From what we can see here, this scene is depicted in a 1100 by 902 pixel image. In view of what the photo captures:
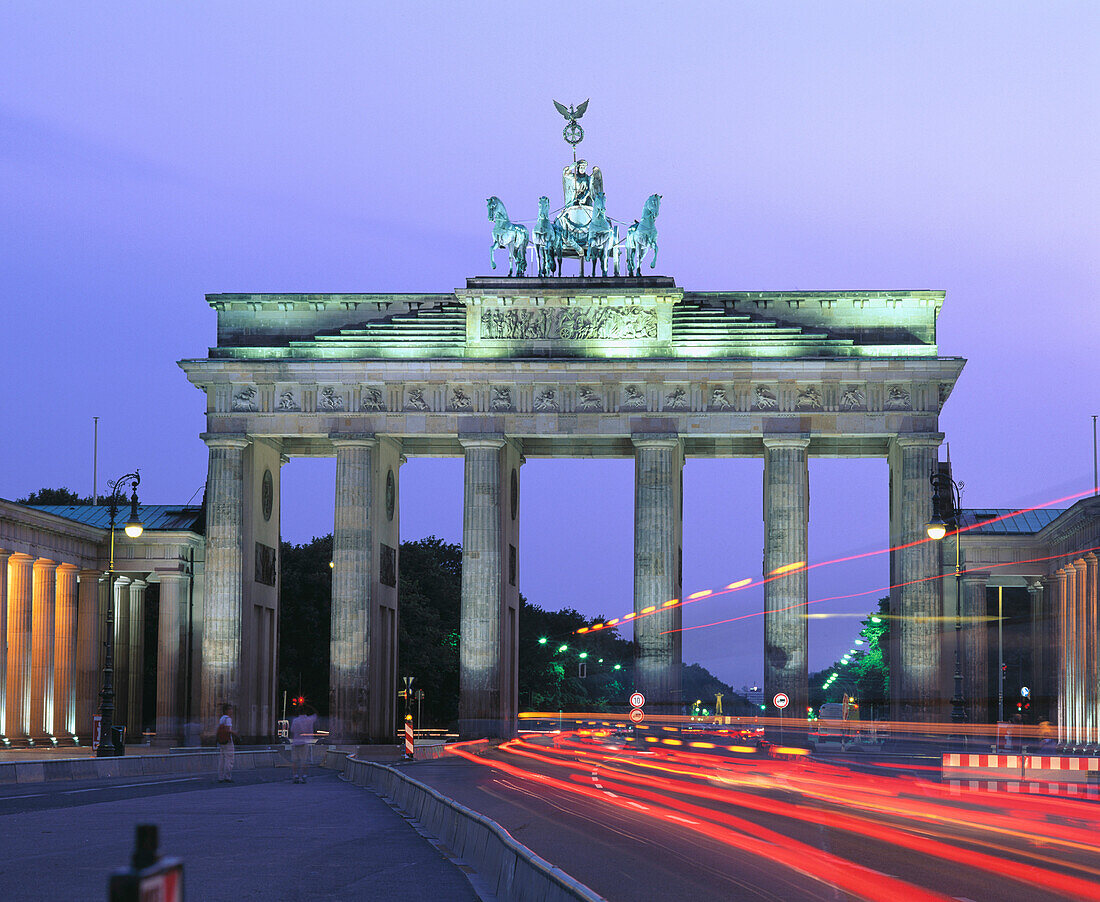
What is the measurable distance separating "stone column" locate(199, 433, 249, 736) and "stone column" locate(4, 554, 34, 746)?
859 centimetres

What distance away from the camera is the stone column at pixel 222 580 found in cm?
7362

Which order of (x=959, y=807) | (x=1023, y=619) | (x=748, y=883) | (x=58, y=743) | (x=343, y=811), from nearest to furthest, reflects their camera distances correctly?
(x=748, y=883), (x=959, y=807), (x=343, y=811), (x=58, y=743), (x=1023, y=619)

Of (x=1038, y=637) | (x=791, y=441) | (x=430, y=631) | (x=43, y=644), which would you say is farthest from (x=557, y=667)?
(x=43, y=644)

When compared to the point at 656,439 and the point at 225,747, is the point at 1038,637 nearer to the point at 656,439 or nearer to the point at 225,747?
the point at 656,439

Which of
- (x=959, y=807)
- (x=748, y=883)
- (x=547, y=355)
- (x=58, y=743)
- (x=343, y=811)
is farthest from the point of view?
(x=547, y=355)

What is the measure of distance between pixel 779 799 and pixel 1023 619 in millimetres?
91578

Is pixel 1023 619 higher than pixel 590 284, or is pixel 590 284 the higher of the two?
pixel 590 284

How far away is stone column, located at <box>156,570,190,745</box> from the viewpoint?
76125 mm

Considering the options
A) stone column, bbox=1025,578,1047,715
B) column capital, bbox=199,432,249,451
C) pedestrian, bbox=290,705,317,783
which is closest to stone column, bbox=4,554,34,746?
column capital, bbox=199,432,249,451

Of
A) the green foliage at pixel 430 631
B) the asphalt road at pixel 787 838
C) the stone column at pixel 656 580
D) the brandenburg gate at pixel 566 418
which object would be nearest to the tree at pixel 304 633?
the green foliage at pixel 430 631

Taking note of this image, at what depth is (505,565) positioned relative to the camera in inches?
3063

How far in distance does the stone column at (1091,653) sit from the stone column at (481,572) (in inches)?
996

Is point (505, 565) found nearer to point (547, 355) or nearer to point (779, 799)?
point (547, 355)

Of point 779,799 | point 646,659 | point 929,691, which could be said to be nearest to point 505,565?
point 646,659
